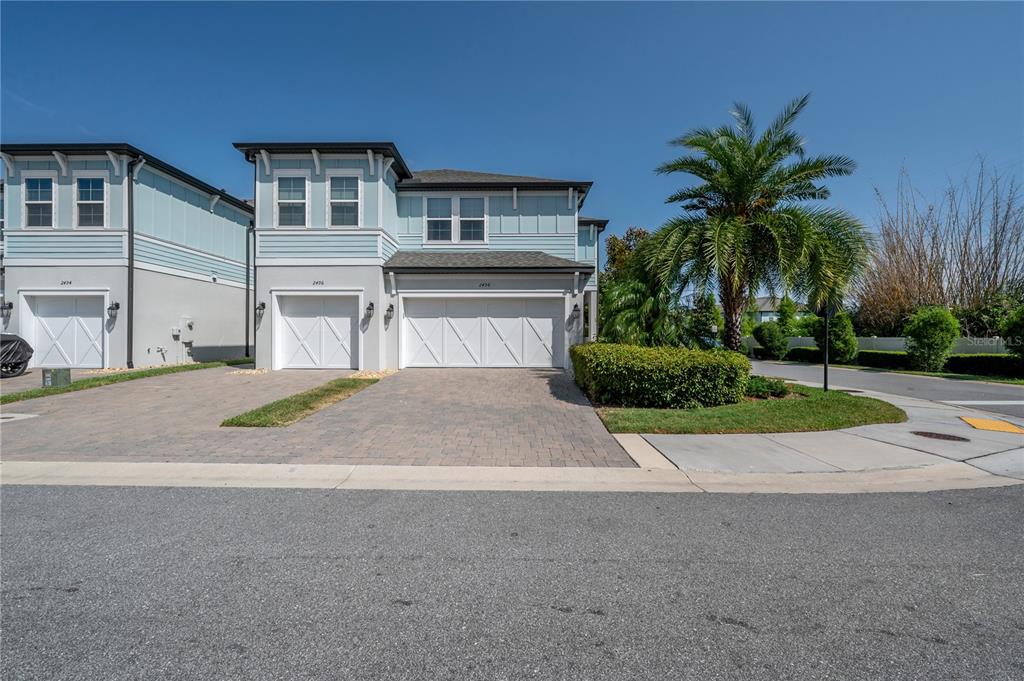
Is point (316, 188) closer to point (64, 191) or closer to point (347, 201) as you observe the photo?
point (347, 201)

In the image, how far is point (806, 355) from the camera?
27.8m

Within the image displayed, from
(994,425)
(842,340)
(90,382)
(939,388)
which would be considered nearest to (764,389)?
(994,425)

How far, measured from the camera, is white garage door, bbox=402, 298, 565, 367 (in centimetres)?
1587

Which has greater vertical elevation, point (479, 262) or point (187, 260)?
point (187, 260)

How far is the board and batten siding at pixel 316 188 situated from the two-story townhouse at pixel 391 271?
0.10 ft

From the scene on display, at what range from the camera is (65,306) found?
15.7 meters

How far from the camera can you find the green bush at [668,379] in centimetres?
911

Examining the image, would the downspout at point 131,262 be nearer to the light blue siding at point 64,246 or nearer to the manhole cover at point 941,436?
the light blue siding at point 64,246

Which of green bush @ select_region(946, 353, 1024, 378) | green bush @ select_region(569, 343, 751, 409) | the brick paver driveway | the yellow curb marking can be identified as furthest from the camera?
green bush @ select_region(946, 353, 1024, 378)

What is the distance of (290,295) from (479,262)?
6.19 metres

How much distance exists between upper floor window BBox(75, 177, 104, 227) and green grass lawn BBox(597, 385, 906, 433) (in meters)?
17.5

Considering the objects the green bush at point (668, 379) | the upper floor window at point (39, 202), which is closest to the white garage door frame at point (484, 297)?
the green bush at point (668, 379)

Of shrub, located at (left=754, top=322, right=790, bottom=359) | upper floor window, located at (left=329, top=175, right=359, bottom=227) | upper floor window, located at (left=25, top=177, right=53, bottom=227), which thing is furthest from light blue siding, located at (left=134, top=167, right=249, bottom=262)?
shrub, located at (left=754, top=322, right=790, bottom=359)

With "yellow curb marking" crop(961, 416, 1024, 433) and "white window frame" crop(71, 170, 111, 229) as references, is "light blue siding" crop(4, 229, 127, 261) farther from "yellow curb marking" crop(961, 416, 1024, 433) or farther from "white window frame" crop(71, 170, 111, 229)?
"yellow curb marking" crop(961, 416, 1024, 433)
